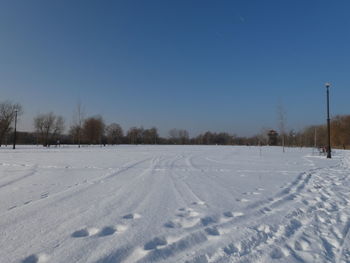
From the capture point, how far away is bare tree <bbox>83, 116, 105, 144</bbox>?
59.5m

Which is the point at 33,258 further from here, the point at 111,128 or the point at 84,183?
the point at 111,128

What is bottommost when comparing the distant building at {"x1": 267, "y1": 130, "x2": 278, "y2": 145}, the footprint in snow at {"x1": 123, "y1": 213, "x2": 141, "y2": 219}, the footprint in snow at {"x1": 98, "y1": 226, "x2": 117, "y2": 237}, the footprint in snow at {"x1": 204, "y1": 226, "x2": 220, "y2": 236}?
the footprint in snow at {"x1": 204, "y1": 226, "x2": 220, "y2": 236}

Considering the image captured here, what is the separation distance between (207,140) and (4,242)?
9479 centimetres

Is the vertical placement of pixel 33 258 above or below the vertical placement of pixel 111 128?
below

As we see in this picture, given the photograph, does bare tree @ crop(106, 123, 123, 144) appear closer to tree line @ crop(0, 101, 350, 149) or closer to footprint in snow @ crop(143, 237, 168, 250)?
tree line @ crop(0, 101, 350, 149)

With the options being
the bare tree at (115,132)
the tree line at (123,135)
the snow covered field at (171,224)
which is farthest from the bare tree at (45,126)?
the snow covered field at (171,224)

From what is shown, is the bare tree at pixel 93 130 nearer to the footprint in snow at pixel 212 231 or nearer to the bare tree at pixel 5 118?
the bare tree at pixel 5 118

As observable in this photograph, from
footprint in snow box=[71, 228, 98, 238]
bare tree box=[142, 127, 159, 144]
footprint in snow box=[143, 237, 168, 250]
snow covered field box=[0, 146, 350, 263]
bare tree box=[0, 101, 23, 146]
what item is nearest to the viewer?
snow covered field box=[0, 146, 350, 263]

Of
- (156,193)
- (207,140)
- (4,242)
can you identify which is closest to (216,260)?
(4,242)

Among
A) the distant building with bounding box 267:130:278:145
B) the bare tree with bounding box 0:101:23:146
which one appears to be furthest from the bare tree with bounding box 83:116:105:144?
the distant building with bounding box 267:130:278:145

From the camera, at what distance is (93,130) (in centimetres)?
6006

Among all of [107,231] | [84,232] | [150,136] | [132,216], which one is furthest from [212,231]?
[150,136]

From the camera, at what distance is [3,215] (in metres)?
3.46

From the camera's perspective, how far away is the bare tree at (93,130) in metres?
59.5
